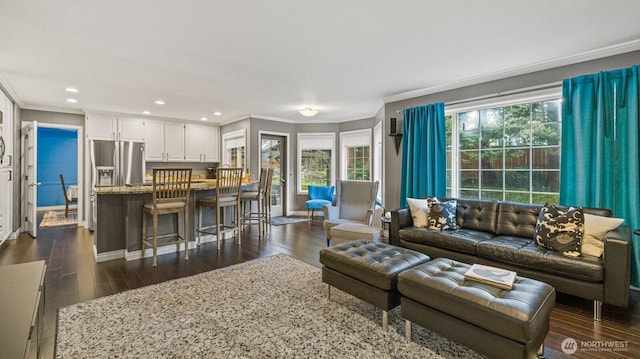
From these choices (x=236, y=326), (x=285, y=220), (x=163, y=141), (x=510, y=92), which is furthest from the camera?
(x=163, y=141)

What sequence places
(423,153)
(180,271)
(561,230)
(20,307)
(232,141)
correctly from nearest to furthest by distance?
(20,307), (561,230), (180,271), (423,153), (232,141)

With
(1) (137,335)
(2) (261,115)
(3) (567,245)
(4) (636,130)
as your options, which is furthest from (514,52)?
(2) (261,115)

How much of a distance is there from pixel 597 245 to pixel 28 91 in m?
7.44

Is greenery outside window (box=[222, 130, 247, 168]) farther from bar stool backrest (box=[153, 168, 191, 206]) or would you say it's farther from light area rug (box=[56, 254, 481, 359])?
light area rug (box=[56, 254, 481, 359])

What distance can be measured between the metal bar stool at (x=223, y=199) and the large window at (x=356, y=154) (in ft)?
10.4

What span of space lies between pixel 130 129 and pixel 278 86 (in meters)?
4.06

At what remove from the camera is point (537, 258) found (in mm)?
2594

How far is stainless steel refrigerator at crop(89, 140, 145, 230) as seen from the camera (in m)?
5.54

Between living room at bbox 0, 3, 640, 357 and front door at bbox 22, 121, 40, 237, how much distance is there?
3.6 inches

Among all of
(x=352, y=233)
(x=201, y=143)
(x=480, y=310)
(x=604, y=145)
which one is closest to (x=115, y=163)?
(x=201, y=143)

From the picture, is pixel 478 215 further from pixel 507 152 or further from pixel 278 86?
pixel 278 86

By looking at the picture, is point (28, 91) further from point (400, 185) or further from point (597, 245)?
point (597, 245)

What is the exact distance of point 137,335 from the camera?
6.82ft

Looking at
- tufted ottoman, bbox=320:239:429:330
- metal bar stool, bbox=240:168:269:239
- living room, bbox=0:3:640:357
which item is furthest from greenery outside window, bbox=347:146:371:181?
tufted ottoman, bbox=320:239:429:330
